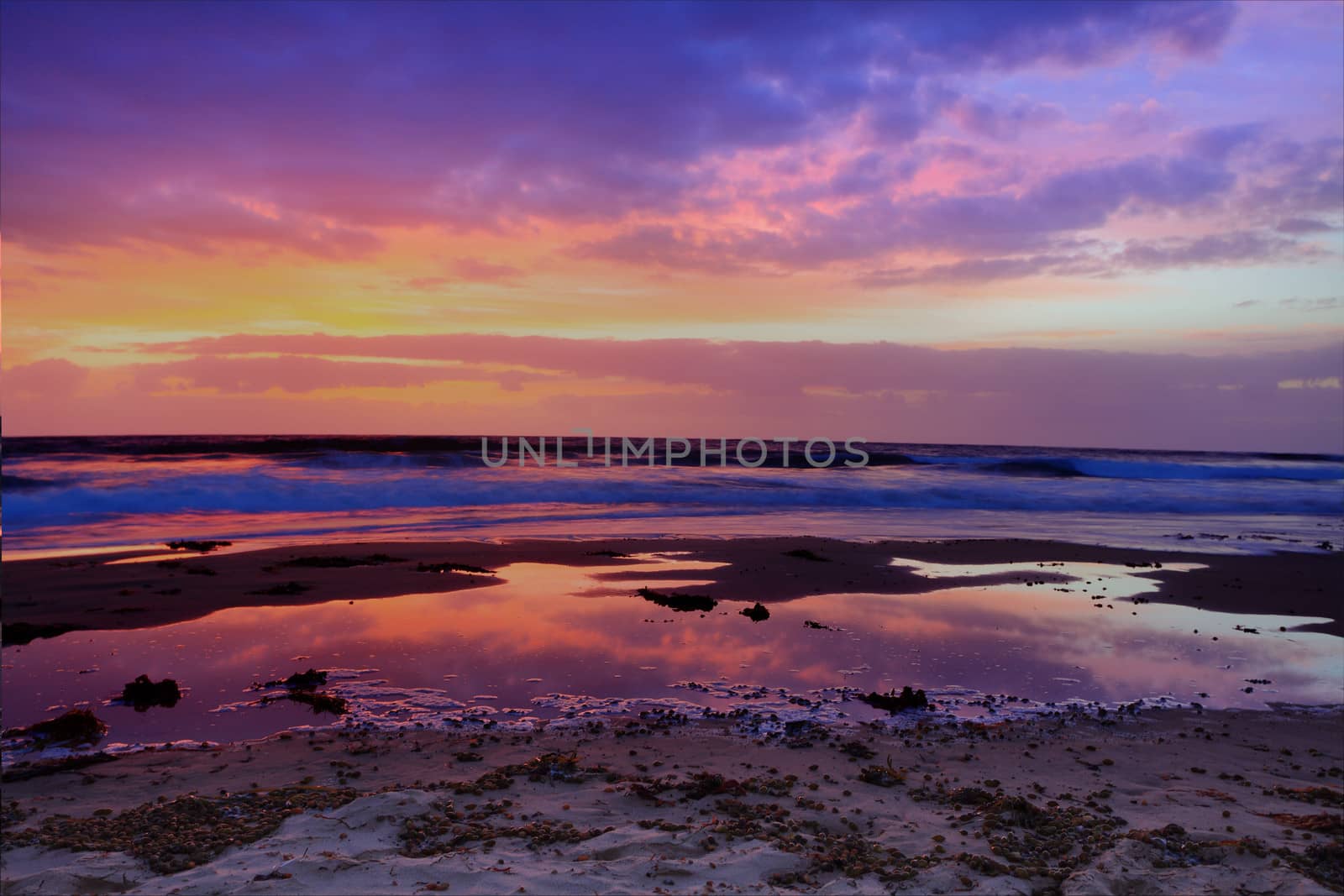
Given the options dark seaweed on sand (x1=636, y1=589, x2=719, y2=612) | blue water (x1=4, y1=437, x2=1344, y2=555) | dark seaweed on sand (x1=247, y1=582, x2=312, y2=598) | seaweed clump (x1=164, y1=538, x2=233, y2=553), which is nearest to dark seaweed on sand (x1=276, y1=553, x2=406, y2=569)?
dark seaweed on sand (x1=247, y1=582, x2=312, y2=598)

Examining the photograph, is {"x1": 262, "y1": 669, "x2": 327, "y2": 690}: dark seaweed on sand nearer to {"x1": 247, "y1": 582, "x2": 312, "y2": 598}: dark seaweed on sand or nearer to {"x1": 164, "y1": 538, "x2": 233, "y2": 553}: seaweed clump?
{"x1": 247, "y1": 582, "x2": 312, "y2": 598}: dark seaweed on sand

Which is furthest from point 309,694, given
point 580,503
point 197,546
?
point 580,503

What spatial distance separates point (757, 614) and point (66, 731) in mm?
6575

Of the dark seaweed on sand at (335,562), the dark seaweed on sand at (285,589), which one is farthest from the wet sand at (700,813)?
the dark seaweed on sand at (335,562)

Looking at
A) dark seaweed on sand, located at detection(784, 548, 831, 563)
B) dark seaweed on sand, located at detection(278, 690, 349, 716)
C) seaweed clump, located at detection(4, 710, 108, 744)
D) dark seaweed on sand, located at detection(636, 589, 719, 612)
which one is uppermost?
seaweed clump, located at detection(4, 710, 108, 744)

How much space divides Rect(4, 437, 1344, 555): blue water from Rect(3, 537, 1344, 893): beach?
8719mm

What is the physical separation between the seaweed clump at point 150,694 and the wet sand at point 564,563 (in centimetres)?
269

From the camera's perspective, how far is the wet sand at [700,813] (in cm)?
365

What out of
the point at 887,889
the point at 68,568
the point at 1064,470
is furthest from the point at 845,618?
the point at 1064,470

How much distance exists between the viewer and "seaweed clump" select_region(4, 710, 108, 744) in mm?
5348

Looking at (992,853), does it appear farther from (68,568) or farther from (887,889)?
(68,568)

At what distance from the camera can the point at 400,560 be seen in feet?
42.4

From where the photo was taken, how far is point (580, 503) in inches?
1004

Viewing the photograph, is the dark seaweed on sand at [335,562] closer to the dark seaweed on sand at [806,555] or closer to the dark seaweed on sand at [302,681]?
the dark seaweed on sand at [302,681]
